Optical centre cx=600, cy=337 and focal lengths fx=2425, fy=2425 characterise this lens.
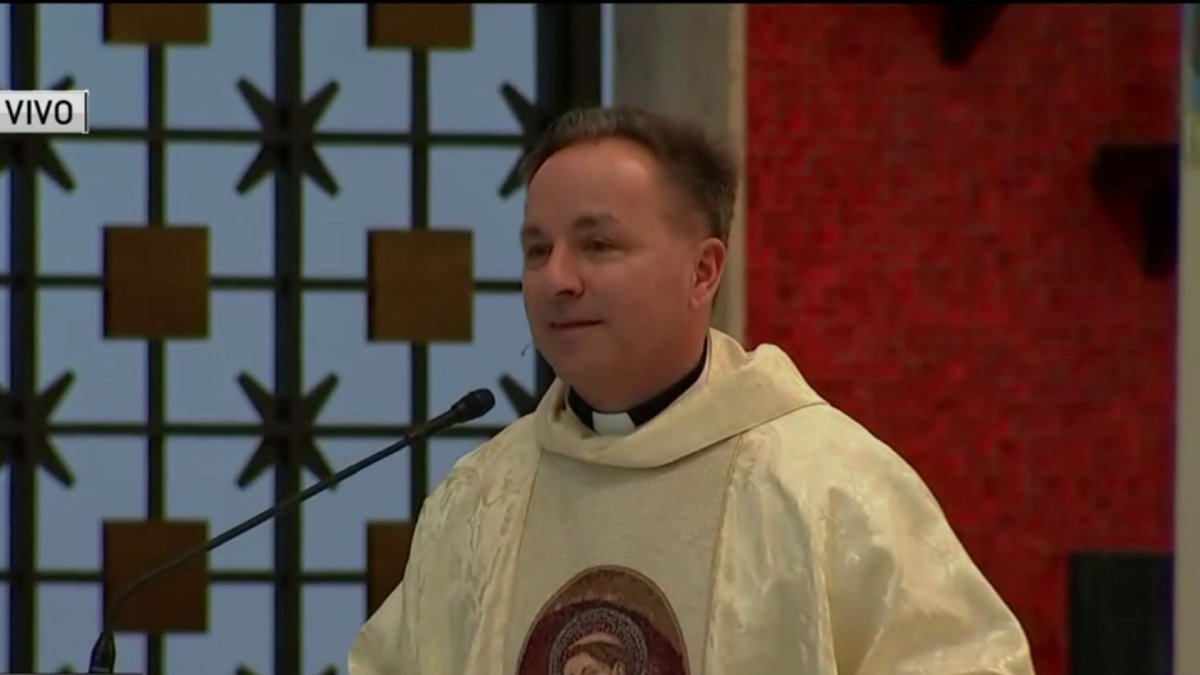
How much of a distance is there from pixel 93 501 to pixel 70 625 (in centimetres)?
29

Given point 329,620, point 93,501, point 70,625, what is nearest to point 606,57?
point 329,620

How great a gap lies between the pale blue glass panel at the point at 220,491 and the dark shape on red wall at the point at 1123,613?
75.4 inches

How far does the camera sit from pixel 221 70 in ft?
18.7

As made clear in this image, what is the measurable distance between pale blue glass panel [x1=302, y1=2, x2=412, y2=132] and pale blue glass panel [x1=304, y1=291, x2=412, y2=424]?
419 mm

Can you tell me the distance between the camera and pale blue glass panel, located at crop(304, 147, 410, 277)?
571cm

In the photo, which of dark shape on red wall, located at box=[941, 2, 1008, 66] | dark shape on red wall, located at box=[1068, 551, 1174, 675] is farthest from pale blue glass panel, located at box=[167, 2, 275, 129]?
dark shape on red wall, located at box=[1068, 551, 1174, 675]

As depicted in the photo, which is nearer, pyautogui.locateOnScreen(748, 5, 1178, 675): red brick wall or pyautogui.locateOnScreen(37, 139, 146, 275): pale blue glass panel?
pyautogui.locateOnScreen(748, 5, 1178, 675): red brick wall

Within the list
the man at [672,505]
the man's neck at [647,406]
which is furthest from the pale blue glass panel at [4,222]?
the man's neck at [647,406]

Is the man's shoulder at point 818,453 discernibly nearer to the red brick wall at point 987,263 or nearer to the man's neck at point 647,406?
the man's neck at point 647,406

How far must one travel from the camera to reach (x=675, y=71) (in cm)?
545

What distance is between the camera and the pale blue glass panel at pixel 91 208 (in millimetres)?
5664

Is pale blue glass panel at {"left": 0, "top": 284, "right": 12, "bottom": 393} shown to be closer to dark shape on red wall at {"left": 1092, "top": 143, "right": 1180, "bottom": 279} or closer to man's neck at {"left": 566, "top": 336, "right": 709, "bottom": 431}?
dark shape on red wall at {"left": 1092, "top": 143, "right": 1180, "bottom": 279}

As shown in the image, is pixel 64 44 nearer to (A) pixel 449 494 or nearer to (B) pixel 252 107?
(B) pixel 252 107

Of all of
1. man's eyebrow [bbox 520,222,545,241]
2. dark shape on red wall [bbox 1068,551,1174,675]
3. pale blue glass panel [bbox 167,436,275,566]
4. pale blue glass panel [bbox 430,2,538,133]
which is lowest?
dark shape on red wall [bbox 1068,551,1174,675]
